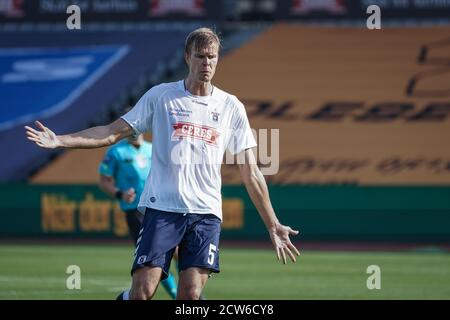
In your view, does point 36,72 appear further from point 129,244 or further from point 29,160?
point 129,244

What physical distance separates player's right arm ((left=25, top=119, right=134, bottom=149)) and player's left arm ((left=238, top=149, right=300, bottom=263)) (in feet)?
3.14

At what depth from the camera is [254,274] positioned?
669 inches

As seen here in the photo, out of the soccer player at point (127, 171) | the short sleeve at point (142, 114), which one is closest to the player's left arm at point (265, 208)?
the short sleeve at point (142, 114)

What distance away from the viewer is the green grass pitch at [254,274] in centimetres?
1380

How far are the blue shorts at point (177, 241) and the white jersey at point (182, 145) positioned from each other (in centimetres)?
7

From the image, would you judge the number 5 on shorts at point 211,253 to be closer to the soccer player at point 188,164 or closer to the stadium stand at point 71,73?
the soccer player at point 188,164

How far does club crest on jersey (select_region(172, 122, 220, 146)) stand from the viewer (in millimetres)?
8031

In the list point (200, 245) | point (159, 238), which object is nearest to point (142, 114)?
point (159, 238)

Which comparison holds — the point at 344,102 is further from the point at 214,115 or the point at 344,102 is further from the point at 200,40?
the point at 200,40

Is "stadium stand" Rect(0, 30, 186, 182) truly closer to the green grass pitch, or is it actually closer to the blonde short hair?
the green grass pitch

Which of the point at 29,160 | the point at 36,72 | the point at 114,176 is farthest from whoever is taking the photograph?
the point at 36,72

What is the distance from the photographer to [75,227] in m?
25.5

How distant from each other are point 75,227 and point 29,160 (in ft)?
13.0

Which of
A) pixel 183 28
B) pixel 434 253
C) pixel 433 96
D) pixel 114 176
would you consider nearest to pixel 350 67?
pixel 433 96
